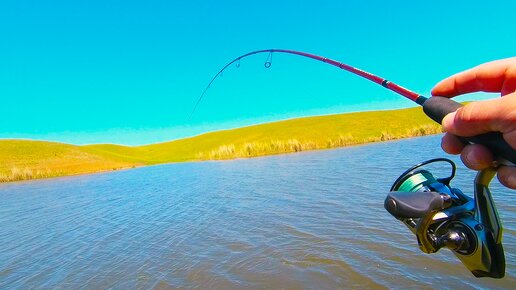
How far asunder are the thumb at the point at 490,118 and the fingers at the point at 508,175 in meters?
0.23

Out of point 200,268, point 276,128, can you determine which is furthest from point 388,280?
point 276,128

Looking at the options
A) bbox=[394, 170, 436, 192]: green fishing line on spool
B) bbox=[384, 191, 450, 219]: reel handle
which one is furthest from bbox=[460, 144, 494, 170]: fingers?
bbox=[394, 170, 436, 192]: green fishing line on spool

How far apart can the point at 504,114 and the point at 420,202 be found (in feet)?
2.59

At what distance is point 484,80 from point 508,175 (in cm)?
47

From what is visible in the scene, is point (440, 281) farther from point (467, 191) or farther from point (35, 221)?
point (35, 221)

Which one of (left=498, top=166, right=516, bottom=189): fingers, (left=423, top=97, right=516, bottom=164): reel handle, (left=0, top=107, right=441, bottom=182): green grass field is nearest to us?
(left=423, top=97, right=516, bottom=164): reel handle

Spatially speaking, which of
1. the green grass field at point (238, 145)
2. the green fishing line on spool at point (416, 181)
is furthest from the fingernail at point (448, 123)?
the green grass field at point (238, 145)

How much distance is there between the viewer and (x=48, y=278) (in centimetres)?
545

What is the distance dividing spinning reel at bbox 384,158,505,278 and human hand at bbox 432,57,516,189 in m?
0.25

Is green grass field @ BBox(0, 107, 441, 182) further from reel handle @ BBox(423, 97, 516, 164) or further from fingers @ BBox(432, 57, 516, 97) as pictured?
reel handle @ BBox(423, 97, 516, 164)

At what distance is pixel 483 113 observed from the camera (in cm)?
131

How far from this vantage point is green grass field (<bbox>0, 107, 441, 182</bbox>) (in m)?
34.7

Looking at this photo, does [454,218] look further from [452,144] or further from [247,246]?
[247,246]

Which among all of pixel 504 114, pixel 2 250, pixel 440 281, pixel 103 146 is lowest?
pixel 440 281
